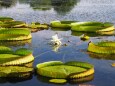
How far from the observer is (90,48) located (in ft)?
62.2

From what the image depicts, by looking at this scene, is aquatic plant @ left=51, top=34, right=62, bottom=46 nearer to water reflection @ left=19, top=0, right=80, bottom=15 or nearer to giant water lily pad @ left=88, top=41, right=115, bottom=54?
giant water lily pad @ left=88, top=41, right=115, bottom=54

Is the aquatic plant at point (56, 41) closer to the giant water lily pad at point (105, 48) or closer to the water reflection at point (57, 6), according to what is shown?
the giant water lily pad at point (105, 48)

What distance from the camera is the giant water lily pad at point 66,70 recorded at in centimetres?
1398

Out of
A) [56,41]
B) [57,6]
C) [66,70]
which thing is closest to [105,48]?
[56,41]

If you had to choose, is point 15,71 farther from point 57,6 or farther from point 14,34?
point 57,6

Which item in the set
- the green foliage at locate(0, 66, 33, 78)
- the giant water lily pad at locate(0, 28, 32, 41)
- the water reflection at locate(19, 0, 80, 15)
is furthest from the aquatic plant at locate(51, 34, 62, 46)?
the water reflection at locate(19, 0, 80, 15)

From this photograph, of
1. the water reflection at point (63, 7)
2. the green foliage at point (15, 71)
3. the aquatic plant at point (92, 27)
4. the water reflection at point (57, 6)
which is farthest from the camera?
the water reflection at point (57, 6)

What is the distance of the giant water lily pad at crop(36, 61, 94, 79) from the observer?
13981 mm

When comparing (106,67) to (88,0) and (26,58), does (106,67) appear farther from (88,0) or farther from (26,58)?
(88,0)

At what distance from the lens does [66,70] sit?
14.4 metres

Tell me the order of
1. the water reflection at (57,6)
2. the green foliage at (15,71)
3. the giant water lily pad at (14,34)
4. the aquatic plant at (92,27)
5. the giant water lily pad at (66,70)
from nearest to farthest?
the giant water lily pad at (66,70)
the green foliage at (15,71)
the giant water lily pad at (14,34)
the aquatic plant at (92,27)
the water reflection at (57,6)

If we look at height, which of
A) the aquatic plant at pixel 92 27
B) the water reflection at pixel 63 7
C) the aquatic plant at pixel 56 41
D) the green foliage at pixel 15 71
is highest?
the water reflection at pixel 63 7

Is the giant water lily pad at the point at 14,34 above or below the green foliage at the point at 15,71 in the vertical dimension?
above

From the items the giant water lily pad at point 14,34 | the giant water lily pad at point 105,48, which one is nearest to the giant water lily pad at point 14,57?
the giant water lily pad at point 105,48
